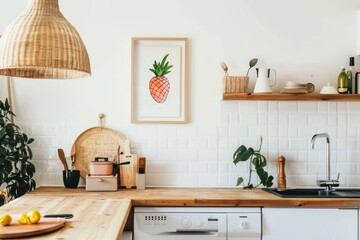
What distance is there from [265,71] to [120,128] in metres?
1.27

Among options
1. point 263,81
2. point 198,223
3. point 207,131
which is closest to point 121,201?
point 198,223

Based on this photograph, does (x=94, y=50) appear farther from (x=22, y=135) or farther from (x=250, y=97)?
(x=250, y=97)

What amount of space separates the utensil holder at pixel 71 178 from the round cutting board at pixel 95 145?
0.42 ft

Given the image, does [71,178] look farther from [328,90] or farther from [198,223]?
[328,90]

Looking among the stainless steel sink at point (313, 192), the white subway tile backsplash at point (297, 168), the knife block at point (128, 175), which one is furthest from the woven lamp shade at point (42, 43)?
the white subway tile backsplash at point (297, 168)

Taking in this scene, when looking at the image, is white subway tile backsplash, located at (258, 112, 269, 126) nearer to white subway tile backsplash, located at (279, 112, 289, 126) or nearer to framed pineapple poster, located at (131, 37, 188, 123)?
white subway tile backsplash, located at (279, 112, 289, 126)

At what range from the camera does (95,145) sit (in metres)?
3.54

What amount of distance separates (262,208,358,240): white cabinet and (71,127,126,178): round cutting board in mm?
1326

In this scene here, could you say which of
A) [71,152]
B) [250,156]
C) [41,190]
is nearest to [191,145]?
[250,156]

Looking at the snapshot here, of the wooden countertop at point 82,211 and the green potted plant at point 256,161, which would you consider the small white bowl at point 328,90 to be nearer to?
the green potted plant at point 256,161

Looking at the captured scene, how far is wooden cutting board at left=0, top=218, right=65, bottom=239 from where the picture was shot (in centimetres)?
182

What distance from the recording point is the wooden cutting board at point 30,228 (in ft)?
5.98

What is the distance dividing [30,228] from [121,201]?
3.14ft

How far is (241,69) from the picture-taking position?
358 centimetres
